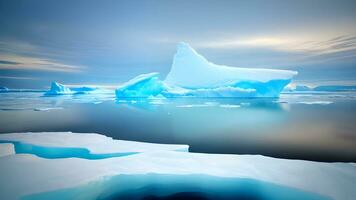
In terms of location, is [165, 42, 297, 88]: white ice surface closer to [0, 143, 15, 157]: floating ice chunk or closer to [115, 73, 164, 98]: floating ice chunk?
[115, 73, 164, 98]: floating ice chunk

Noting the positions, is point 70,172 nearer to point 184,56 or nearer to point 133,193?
point 133,193

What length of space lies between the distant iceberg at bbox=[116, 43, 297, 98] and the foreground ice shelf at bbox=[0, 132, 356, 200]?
16150 mm

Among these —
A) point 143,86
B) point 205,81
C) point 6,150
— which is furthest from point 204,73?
point 6,150

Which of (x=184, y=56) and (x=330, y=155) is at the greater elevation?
(x=184, y=56)

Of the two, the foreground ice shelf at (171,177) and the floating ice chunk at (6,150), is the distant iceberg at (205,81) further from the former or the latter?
the foreground ice shelf at (171,177)

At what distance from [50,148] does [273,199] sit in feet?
12.8

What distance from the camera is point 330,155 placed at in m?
5.32

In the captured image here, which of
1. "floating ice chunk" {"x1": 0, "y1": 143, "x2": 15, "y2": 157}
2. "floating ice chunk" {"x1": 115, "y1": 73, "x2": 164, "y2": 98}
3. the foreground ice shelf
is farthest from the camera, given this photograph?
"floating ice chunk" {"x1": 115, "y1": 73, "x2": 164, "y2": 98}

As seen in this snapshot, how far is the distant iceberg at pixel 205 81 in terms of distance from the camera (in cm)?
1994

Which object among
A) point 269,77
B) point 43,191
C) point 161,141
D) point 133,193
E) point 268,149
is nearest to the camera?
point 43,191

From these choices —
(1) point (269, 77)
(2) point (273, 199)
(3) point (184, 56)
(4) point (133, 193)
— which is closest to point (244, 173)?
(2) point (273, 199)

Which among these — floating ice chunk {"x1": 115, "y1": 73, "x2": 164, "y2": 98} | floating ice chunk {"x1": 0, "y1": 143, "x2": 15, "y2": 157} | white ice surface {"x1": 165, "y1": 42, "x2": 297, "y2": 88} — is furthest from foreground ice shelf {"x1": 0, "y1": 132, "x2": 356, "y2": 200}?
white ice surface {"x1": 165, "y1": 42, "x2": 297, "y2": 88}

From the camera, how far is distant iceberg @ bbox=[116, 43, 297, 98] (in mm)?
19938

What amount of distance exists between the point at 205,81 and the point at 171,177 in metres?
20.1
